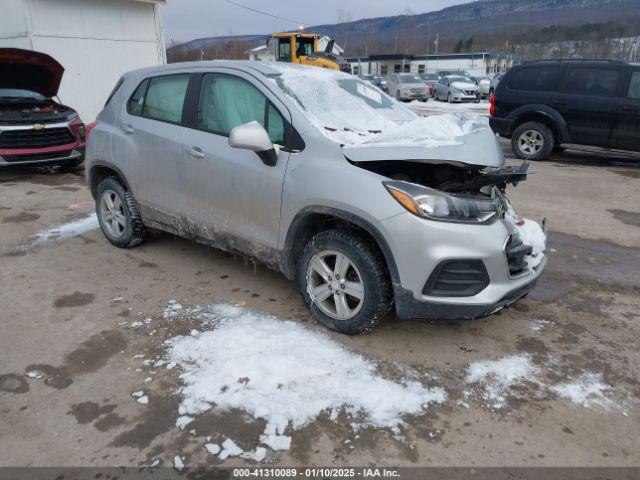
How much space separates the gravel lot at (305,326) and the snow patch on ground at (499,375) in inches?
0.5

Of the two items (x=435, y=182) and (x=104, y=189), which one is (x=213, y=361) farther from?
(x=104, y=189)

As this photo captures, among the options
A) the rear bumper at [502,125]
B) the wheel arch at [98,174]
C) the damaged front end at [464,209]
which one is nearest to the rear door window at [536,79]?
the rear bumper at [502,125]

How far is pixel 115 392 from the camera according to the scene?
112 inches

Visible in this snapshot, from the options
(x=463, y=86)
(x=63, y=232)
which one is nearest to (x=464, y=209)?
(x=63, y=232)

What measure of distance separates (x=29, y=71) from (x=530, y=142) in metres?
9.57

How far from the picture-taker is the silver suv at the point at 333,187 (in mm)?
2996

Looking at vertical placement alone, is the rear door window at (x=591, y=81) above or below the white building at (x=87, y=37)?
below

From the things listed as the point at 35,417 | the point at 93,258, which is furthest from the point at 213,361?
the point at 93,258

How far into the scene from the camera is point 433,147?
122 inches

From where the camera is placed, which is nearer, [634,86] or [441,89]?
[634,86]

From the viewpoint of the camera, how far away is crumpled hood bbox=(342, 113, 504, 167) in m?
3.04

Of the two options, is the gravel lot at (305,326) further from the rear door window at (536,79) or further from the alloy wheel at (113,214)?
the rear door window at (536,79)

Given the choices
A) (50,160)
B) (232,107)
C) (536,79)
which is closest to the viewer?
(232,107)

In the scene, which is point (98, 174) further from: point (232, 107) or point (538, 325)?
point (538, 325)
